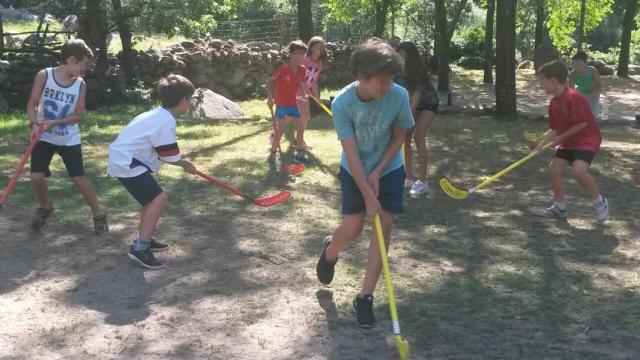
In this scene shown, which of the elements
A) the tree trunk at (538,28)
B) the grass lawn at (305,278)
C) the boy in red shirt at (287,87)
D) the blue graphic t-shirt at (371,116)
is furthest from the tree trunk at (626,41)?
the blue graphic t-shirt at (371,116)

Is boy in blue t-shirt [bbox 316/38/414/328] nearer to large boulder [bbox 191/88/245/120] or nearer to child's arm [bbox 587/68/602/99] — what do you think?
child's arm [bbox 587/68/602/99]

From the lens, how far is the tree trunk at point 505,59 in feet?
39.6

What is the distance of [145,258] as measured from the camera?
4.76m

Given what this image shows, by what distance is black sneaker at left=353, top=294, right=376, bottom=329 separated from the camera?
12.6 feet

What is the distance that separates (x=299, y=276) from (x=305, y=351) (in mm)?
1146

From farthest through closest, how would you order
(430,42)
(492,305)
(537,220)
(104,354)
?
(430,42) → (537,220) → (492,305) → (104,354)

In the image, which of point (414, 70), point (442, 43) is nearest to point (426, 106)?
point (414, 70)

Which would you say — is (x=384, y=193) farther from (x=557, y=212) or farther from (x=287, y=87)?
(x=287, y=87)

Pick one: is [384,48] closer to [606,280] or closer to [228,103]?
[606,280]

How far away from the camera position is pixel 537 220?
6.17 metres

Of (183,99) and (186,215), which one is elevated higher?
(183,99)

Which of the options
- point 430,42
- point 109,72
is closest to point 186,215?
point 109,72

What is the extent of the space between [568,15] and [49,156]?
28.5 meters

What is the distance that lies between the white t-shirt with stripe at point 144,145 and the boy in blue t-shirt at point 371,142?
4.05ft
